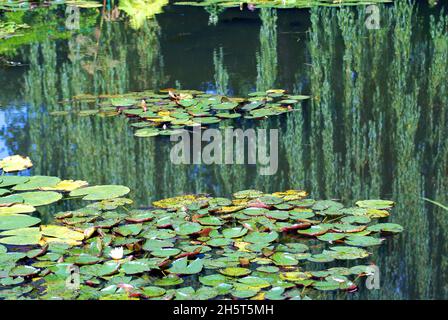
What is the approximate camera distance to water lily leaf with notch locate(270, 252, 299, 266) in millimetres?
3495

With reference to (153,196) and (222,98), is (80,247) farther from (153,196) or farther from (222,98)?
(222,98)

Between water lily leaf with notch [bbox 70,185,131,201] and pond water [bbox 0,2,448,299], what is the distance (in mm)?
89

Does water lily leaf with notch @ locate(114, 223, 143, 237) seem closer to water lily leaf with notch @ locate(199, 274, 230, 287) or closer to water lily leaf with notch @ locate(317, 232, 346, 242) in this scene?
water lily leaf with notch @ locate(199, 274, 230, 287)

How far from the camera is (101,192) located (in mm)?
4383

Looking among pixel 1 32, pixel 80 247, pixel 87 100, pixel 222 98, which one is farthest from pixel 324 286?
pixel 1 32

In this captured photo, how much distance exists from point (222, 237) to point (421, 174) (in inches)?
53.1

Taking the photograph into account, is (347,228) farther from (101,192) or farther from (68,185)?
(68,185)

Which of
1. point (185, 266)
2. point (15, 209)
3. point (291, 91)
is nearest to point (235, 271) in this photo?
point (185, 266)

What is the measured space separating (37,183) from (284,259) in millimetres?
1619

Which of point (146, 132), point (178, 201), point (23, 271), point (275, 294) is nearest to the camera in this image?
point (275, 294)

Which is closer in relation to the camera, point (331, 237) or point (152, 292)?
point (152, 292)

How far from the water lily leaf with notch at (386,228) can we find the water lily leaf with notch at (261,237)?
1.46 feet

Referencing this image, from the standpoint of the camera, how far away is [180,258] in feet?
11.6

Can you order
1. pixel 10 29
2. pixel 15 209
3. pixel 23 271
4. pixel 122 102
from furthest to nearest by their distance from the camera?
pixel 10 29
pixel 122 102
pixel 15 209
pixel 23 271
